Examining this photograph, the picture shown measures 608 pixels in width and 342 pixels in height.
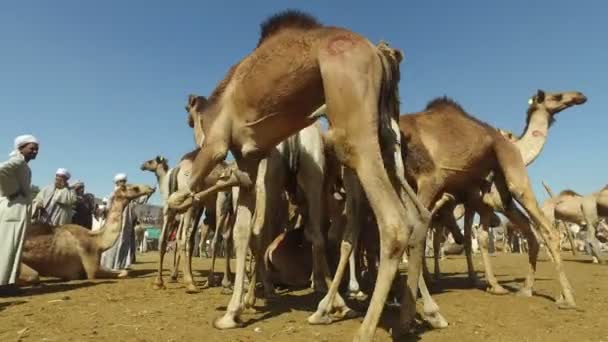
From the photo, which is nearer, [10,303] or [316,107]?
[316,107]

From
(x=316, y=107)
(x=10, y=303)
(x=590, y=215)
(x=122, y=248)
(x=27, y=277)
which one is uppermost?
(x=316, y=107)

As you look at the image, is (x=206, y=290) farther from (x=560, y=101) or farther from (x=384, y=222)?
(x=560, y=101)

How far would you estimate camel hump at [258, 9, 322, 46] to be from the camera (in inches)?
167

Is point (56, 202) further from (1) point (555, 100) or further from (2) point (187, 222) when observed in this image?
(1) point (555, 100)

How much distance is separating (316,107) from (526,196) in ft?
12.7

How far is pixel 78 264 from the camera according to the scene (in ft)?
34.6

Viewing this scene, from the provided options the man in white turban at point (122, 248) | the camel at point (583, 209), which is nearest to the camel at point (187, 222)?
the man in white turban at point (122, 248)

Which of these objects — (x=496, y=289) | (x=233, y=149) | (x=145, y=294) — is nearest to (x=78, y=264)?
(x=145, y=294)

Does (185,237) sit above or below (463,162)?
below

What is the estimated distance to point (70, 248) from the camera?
1040 centimetres

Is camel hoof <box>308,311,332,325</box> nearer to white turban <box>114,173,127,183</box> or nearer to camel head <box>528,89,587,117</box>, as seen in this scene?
camel head <box>528,89,587,117</box>

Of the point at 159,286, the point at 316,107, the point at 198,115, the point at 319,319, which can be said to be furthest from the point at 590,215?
the point at 198,115

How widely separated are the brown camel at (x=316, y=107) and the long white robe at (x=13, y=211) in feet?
16.1

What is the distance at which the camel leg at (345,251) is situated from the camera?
4.53m
